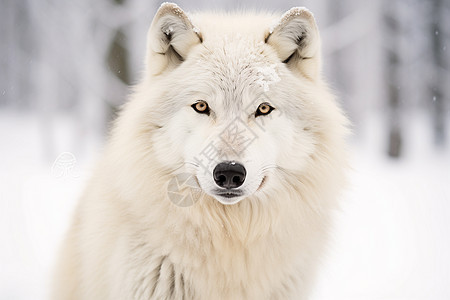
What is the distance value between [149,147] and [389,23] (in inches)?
511

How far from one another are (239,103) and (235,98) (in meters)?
0.04

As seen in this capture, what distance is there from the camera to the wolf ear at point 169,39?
9.20 feet

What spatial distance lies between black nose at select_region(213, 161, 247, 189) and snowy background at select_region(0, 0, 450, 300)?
4.17ft

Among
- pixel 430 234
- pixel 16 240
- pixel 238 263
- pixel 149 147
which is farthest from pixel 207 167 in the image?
pixel 430 234

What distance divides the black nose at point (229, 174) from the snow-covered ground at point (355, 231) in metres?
1.18

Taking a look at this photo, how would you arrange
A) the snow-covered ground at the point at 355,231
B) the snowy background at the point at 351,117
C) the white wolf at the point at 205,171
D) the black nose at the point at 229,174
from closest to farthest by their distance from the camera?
1. the black nose at the point at 229,174
2. the white wolf at the point at 205,171
3. the snow-covered ground at the point at 355,231
4. the snowy background at the point at 351,117

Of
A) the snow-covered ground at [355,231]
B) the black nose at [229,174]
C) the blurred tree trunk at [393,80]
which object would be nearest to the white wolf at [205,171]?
the black nose at [229,174]

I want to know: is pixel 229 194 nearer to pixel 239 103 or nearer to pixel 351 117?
pixel 239 103

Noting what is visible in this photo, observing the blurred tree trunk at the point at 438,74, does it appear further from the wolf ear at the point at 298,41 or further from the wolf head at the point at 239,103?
the wolf head at the point at 239,103

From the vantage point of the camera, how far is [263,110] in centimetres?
273

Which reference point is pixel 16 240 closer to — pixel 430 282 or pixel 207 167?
pixel 207 167

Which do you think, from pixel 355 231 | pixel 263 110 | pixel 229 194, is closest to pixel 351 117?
pixel 355 231

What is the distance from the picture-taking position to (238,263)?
2.77 meters

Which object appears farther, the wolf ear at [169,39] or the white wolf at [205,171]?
the wolf ear at [169,39]
